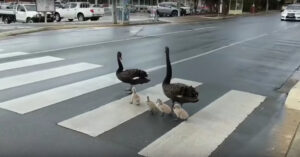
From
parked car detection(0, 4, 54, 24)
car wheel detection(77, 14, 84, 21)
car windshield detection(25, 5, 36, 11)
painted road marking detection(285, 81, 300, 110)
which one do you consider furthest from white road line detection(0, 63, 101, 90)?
car wheel detection(77, 14, 84, 21)

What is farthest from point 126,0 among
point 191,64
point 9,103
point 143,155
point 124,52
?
point 143,155

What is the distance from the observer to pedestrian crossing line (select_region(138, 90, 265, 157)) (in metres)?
5.18

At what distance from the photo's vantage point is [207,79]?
9.64 metres

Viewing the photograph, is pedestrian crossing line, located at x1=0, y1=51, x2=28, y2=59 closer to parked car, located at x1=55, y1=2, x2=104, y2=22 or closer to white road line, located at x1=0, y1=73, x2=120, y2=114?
white road line, located at x1=0, y1=73, x2=120, y2=114

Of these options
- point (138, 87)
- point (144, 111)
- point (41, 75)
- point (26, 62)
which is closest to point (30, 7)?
point (26, 62)

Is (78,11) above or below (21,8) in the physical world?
below

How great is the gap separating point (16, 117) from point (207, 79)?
4961 millimetres

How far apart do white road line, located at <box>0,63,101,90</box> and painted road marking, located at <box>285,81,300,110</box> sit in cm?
497

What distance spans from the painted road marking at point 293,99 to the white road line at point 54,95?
3650 mm

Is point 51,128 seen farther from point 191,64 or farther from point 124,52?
point 124,52

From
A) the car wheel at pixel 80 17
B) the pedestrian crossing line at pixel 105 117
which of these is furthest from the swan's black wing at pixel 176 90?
the car wheel at pixel 80 17

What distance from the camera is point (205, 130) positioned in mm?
5957

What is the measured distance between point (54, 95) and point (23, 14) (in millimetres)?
26075

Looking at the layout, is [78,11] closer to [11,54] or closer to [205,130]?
[11,54]
